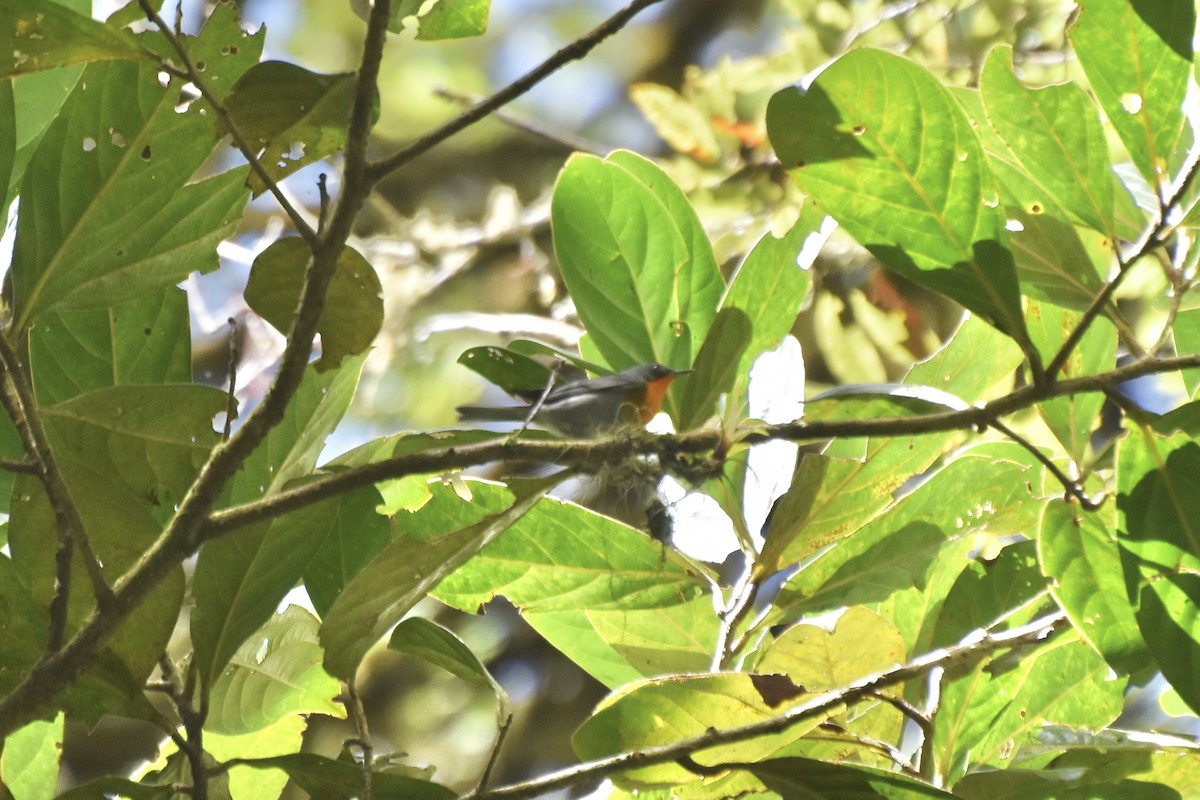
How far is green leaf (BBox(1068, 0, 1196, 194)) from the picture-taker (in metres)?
Result: 1.28

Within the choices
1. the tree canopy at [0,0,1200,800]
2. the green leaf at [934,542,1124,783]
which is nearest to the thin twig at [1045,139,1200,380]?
the tree canopy at [0,0,1200,800]

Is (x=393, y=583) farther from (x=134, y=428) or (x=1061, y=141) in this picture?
(x=1061, y=141)

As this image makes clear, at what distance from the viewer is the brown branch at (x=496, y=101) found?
97 cm

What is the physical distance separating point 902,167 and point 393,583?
0.80 meters

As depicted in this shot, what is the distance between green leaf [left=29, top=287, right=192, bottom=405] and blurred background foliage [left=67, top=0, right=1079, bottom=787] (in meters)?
2.45

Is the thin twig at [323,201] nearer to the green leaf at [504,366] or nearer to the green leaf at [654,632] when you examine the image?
the green leaf at [504,366]

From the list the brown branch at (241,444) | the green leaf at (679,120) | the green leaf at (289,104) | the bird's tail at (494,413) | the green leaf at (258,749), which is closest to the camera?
the brown branch at (241,444)

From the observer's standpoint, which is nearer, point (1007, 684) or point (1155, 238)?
point (1155, 238)

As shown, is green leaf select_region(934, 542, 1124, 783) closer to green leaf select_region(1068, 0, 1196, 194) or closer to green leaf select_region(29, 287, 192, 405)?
green leaf select_region(1068, 0, 1196, 194)

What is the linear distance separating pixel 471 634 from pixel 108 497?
442 cm

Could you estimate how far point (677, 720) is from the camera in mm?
1295

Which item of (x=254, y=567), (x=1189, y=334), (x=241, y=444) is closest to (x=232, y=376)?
(x=241, y=444)

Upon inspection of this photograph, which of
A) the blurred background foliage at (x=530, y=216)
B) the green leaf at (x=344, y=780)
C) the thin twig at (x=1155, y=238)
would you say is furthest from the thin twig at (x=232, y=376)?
the blurred background foliage at (x=530, y=216)

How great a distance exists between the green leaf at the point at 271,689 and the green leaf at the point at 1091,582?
0.98 meters
